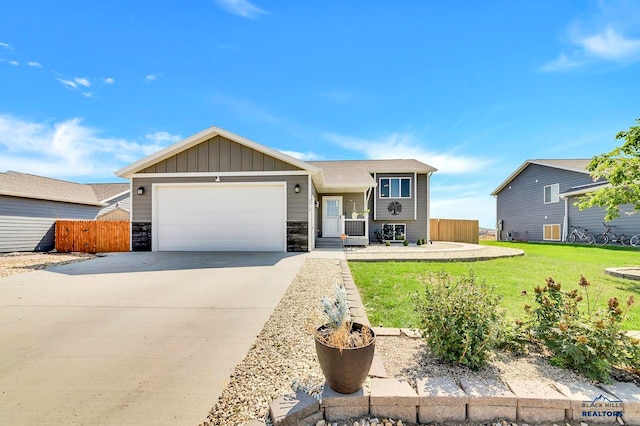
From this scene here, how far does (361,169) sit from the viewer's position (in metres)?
15.6

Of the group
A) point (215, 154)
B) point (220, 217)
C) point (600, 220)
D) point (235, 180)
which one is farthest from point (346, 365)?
point (600, 220)

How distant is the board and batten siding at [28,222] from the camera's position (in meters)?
11.5

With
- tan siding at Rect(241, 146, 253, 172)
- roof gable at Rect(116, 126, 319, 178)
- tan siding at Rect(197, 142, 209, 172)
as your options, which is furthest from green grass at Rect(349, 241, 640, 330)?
tan siding at Rect(197, 142, 209, 172)

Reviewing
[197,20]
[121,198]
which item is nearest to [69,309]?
[197,20]

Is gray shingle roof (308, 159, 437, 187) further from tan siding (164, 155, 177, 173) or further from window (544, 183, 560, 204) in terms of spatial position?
window (544, 183, 560, 204)

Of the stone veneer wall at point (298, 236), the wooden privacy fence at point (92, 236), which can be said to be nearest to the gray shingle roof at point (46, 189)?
the wooden privacy fence at point (92, 236)

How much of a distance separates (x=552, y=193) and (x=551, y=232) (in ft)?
8.73

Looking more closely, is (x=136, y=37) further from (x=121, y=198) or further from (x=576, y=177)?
(x=576, y=177)

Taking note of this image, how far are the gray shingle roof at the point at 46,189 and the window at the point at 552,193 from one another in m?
29.0

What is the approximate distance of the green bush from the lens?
7.06ft

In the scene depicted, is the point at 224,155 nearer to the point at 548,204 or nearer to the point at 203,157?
the point at 203,157

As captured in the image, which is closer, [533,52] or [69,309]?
[69,309]

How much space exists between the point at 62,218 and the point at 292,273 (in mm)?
14843

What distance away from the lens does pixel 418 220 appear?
51.0ft
